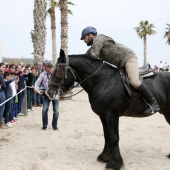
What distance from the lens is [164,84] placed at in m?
5.96

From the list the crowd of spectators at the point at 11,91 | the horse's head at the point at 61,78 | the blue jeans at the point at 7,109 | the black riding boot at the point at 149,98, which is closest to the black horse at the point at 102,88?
the horse's head at the point at 61,78

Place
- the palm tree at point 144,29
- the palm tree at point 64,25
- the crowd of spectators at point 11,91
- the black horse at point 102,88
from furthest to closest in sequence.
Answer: the palm tree at point 144,29 → the palm tree at point 64,25 → the crowd of spectators at point 11,91 → the black horse at point 102,88

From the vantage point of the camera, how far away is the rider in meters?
5.41

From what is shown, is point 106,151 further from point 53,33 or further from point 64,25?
point 53,33

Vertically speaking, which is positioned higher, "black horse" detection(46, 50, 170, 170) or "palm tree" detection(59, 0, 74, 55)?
"palm tree" detection(59, 0, 74, 55)

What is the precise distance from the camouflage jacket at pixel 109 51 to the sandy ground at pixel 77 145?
2.04 meters

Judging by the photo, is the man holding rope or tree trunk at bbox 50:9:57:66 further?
tree trunk at bbox 50:9:57:66

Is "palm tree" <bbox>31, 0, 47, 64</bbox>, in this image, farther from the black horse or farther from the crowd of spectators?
the black horse

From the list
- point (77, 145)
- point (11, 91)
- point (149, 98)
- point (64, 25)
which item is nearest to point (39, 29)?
point (64, 25)

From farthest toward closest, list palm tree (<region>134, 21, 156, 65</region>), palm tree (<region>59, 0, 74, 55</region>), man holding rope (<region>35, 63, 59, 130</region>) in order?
1. palm tree (<region>134, 21, 156, 65</region>)
2. palm tree (<region>59, 0, 74, 55</region>)
3. man holding rope (<region>35, 63, 59, 130</region>)

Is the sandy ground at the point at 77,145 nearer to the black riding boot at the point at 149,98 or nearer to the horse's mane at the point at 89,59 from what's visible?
the black riding boot at the point at 149,98

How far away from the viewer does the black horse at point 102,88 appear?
5402 mm

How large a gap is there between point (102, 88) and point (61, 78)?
2.55 ft

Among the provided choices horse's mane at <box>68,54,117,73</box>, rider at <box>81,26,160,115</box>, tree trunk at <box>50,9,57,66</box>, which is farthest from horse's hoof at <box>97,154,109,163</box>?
tree trunk at <box>50,9,57,66</box>
